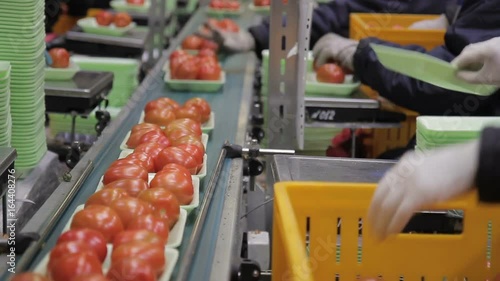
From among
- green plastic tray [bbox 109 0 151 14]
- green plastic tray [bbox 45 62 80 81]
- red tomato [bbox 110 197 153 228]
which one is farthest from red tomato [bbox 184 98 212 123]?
green plastic tray [bbox 109 0 151 14]

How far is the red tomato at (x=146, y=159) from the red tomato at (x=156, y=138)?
14 centimetres

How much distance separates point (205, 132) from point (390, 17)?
159 cm

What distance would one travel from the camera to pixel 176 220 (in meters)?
1.91

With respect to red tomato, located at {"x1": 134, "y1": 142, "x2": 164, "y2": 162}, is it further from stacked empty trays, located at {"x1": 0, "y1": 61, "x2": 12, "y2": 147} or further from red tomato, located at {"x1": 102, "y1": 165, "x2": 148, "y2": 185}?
stacked empty trays, located at {"x1": 0, "y1": 61, "x2": 12, "y2": 147}

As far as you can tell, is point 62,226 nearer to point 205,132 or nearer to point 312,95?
point 205,132

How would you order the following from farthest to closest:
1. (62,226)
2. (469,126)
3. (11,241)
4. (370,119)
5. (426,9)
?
(426,9) < (370,119) < (469,126) < (62,226) < (11,241)

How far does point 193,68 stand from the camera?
11.8 feet

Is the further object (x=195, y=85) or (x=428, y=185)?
(x=195, y=85)

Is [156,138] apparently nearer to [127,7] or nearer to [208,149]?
[208,149]

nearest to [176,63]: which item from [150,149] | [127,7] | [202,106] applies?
[202,106]

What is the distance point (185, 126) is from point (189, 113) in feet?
0.78

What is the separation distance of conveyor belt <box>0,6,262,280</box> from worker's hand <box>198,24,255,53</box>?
5cm

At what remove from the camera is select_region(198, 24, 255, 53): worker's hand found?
14.5 feet

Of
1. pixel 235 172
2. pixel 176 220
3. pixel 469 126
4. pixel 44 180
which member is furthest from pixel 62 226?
pixel 469 126
